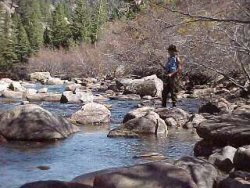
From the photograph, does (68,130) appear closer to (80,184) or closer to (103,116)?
(103,116)

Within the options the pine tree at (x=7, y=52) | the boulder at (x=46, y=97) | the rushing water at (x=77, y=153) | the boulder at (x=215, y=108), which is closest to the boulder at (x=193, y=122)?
the rushing water at (x=77, y=153)

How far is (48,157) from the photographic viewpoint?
24.4 ft

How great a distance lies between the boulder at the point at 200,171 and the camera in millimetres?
5520

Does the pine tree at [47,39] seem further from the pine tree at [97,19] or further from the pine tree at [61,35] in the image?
the pine tree at [97,19]

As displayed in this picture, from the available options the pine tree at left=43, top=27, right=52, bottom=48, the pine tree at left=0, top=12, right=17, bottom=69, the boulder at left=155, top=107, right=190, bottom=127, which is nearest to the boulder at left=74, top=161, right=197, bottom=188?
the boulder at left=155, top=107, right=190, bottom=127

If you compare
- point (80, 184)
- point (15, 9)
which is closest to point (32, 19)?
point (15, 9)

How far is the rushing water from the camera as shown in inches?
252

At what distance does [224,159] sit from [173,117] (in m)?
4.43

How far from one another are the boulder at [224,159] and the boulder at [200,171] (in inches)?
33.1

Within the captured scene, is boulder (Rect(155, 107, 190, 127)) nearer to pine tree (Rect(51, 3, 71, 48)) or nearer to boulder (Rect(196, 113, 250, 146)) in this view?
boulder (Rect(196, 113, 250, 146))

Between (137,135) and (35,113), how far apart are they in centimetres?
192

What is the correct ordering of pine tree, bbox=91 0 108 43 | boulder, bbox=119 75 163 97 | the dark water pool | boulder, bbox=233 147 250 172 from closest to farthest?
1. the dark water pool
2. boulder, bbox=233 147 250 172
3. boulder, bbox=119 75 163 97
4. pine tree, bbox=91 0 108 43

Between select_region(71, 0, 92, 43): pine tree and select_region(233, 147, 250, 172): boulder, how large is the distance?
55.5 m

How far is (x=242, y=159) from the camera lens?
21.6 feet
